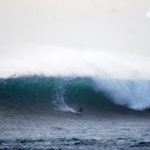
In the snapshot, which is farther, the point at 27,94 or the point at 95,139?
the point at 27,94

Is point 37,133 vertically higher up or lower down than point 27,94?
lower down

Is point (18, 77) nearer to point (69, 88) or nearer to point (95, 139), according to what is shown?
point (69, 88)

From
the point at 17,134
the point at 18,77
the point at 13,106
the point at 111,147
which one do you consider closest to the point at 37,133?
the point at 17,134

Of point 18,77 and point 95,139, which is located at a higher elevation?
point 18,77

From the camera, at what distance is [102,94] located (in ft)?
69.8

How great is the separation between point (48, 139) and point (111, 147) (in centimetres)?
210

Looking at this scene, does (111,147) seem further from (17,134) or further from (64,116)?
(64,116)

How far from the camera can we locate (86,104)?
19.4 m

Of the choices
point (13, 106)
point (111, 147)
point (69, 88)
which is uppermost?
point (69, 88)

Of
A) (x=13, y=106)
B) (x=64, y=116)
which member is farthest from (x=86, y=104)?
(x=13, y=106)

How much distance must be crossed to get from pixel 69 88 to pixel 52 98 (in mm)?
2034

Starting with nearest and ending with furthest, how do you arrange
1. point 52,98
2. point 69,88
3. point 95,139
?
1. point 95,139
2. point 52,98
3. point 69,88

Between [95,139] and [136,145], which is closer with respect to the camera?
[136,145]

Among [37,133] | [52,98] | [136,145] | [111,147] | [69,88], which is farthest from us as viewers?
[69,88]
